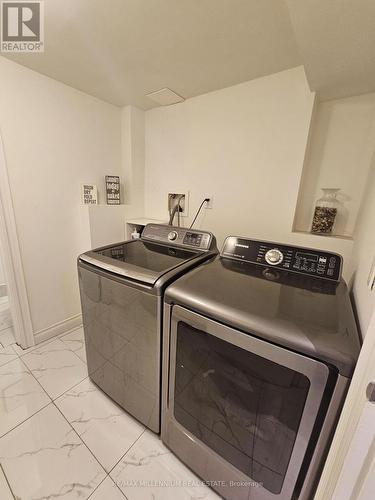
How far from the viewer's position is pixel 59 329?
1.87m

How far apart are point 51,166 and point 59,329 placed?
1432 mm

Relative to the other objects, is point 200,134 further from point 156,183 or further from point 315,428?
point 315,428

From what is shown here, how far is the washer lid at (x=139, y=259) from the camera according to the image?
93 centimetres

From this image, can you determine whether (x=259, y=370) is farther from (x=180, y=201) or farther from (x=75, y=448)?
(x=180, y=201)

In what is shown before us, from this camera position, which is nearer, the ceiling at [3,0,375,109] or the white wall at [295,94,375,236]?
the ceiling at [3,0,375,109]

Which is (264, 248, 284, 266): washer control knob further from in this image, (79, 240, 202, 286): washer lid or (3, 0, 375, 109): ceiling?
(3, 0, 375, 109): ceiling

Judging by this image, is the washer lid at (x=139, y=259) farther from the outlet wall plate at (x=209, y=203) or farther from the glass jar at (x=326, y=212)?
the glass jar at (x=326, y=212)

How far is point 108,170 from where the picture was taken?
1999 millimetres

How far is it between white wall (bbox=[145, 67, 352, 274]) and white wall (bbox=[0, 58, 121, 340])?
1.83 feet

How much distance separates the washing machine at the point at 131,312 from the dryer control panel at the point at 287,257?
178 millimetres

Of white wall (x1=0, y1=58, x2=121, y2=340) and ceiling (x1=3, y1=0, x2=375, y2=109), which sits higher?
ceiling (x1=3, y1=0, x2=375, y2=109)

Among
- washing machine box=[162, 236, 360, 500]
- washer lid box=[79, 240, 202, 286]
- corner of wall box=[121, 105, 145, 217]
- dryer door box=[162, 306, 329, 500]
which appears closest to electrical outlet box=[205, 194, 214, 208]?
washer lid box=[79, 240, 202, 286]

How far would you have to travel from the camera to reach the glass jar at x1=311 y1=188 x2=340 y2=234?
136 centimetres

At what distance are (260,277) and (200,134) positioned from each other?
1411mm
